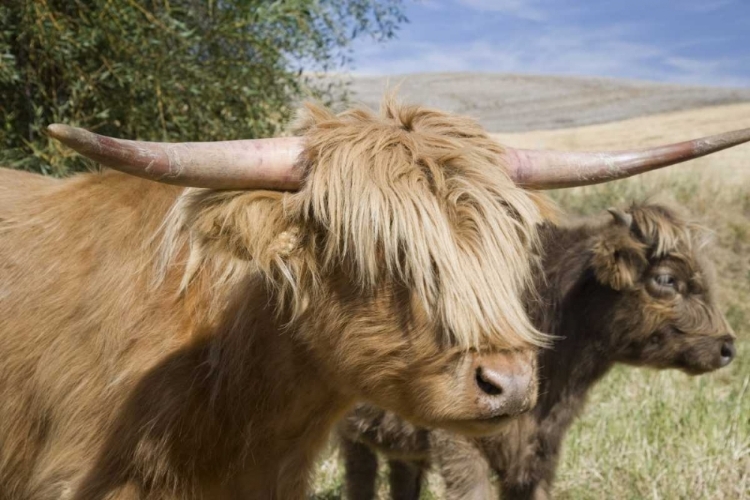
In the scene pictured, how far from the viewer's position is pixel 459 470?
16.8ft

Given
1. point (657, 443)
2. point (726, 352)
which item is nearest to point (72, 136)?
point (726, 352)

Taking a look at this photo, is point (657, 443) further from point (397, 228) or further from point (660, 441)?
point (397, 228)

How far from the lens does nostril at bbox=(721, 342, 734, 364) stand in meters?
5.62

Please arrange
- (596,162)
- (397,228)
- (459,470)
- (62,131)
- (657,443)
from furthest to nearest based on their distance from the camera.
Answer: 1. (657,443)
2. (459,470)
3. (596,162)
4. (397,228)
5. (62,131)

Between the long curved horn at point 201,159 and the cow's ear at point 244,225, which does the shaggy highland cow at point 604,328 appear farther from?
the long curved horn at point 201,159

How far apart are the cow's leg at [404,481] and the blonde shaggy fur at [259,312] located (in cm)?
305

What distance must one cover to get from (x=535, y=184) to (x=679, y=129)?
79.3 ft

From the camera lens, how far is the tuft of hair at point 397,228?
270cm

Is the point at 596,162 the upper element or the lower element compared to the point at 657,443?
upper

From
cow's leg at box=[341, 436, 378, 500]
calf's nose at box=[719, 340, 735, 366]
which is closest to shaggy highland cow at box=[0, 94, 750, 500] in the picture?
calf's nose at box=[719, 340, 735, 366]

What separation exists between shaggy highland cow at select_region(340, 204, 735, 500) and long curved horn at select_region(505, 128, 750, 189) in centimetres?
214

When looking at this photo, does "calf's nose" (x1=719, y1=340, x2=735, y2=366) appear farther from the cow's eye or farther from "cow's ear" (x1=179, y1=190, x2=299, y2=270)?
"cow's ear" (x1=179, y1=190, x2=299, y2=270)

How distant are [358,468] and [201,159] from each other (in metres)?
4.07

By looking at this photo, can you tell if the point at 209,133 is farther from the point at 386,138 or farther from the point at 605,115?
the point at 605,115
